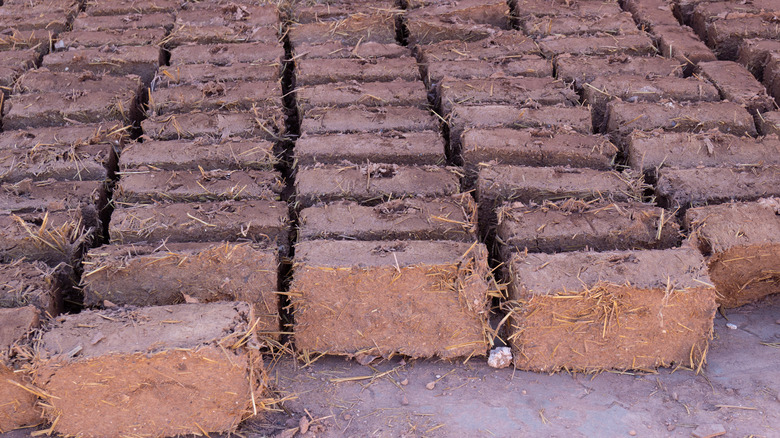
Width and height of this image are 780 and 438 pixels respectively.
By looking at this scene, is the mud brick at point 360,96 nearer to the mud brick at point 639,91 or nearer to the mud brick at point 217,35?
the mud brick at point 217,35

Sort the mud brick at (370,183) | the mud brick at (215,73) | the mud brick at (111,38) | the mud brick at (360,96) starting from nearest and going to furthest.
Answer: the mud brick at (370,183), the mud brick at (360,96), the mud brick at (215,73), the mud brick at (111,38)

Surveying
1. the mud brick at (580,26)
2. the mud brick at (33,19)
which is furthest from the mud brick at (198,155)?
the mud brick at (580,26)

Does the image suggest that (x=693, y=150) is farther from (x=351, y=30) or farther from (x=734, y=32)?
(x=351, y=30)

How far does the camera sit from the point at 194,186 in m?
3.55

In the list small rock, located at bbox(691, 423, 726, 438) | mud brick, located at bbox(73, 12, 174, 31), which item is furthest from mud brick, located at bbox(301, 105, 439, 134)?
small rock, located at bbox(691, 423, 726, 438)

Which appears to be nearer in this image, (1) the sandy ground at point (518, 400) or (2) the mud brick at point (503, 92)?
(1) the sandy ground at point (518, 400)

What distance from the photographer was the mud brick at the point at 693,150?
12.3 feet

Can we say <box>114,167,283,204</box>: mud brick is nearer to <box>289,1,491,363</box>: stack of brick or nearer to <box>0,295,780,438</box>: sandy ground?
<box>289,1,491,363</box>: stack of brick

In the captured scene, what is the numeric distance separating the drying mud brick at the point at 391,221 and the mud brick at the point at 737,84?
210 cm

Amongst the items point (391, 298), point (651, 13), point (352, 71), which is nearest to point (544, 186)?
point (391, 298)

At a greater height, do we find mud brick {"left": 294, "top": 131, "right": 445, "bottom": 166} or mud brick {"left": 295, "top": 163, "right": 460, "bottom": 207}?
mud brick {"left": 294, "top": 131, "right": 445, "bottom": 166}

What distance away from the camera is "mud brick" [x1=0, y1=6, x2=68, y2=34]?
16.4 feet

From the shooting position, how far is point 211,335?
2.71m

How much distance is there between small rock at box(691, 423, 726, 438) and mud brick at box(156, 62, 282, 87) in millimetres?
3145
